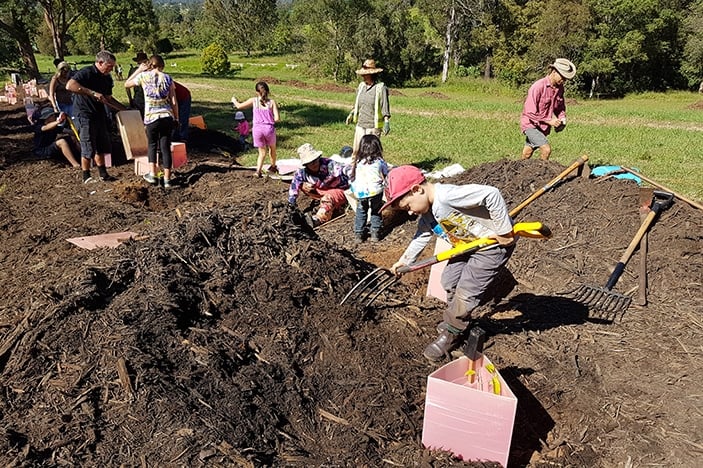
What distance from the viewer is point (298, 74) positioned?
36625 millimetres

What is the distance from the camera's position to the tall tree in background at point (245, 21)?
5475cm

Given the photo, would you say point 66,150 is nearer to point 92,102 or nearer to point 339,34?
point 92,102

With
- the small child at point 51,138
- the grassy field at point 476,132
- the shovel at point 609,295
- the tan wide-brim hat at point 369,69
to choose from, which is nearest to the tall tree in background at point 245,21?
the grassy field at point 476,132

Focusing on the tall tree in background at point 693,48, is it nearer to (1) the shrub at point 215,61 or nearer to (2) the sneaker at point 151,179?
(1) the shrub at point 215,61

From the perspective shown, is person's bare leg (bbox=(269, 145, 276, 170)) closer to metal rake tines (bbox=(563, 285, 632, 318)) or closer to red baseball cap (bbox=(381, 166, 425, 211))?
metal rake tines (bbox=(563, 285, 632, 318))

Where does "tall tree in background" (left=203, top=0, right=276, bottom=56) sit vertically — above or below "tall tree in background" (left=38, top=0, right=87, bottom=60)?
above

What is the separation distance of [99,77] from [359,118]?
3.67m

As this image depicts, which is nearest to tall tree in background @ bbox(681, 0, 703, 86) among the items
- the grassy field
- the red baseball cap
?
the grassy field

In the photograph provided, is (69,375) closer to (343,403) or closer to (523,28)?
(343,403)

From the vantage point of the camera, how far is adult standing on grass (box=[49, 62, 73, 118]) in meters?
8.54

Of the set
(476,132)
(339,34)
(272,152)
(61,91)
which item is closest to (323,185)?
(272,152)

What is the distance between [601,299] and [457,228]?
2019 millimetres

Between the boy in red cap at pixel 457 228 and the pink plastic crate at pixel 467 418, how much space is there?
0.72 meters

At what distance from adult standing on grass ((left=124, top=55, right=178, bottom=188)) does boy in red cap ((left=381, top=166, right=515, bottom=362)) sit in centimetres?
467
